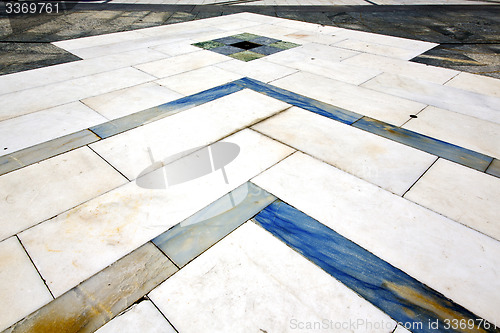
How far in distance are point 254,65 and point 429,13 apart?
874 centimetres

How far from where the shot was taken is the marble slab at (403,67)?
6.07 metres

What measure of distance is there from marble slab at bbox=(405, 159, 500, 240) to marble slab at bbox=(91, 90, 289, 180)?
238 centimetres

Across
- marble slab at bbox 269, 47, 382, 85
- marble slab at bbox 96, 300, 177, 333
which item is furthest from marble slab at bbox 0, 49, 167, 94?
marble slab at bbox 96, 300, 177, 333

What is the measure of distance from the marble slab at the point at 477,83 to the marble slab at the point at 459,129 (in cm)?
127

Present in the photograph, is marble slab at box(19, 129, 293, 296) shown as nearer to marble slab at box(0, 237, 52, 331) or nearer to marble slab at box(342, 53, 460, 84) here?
marble slab at box(0, 237, 52, 331)

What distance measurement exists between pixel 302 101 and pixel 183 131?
2.12 meters

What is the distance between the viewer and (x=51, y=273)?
2412mm

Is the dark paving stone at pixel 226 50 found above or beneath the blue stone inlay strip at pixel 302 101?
above

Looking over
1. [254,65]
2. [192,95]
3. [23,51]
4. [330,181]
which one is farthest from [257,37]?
[330,181]

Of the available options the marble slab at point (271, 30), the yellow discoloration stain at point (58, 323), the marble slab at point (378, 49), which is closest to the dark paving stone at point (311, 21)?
the marble slab at point (378, 49)

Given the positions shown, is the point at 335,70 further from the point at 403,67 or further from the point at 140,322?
the point at 140,322

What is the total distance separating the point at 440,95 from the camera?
5328 mm

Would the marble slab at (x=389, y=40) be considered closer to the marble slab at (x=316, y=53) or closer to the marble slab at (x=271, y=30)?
the marble slab at (x=316, y=53)

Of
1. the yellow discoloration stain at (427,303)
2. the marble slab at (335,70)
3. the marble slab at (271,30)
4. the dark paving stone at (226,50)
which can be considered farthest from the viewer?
the marble slab at (271,30)
